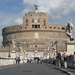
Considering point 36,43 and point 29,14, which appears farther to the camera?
point 29,14

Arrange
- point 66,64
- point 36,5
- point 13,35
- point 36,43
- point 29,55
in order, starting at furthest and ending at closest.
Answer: point 36,5
point 13,35
point 36,43
point 29,55
point 66,64

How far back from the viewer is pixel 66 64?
19.6 metres

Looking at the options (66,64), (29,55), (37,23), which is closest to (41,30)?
(37,23)

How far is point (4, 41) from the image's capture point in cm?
10794

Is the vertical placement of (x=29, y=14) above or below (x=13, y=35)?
above

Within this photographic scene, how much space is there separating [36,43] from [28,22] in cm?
997

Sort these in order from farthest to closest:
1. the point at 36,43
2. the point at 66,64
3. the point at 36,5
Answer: the point at 36,5 < the point at 36,43 < the point at 66,64

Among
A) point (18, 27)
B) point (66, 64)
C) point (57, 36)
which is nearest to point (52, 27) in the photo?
point (57, 36)

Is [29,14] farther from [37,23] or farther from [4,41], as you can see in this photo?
[4,41]

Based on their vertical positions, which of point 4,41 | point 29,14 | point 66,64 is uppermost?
point 29,14

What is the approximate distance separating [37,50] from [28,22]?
20.1 meters

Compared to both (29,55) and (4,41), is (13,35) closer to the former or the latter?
(4,41)

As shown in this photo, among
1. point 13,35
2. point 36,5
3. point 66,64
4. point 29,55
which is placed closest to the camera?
point 66,64

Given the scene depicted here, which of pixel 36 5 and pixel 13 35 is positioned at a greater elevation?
pixel 36 5
